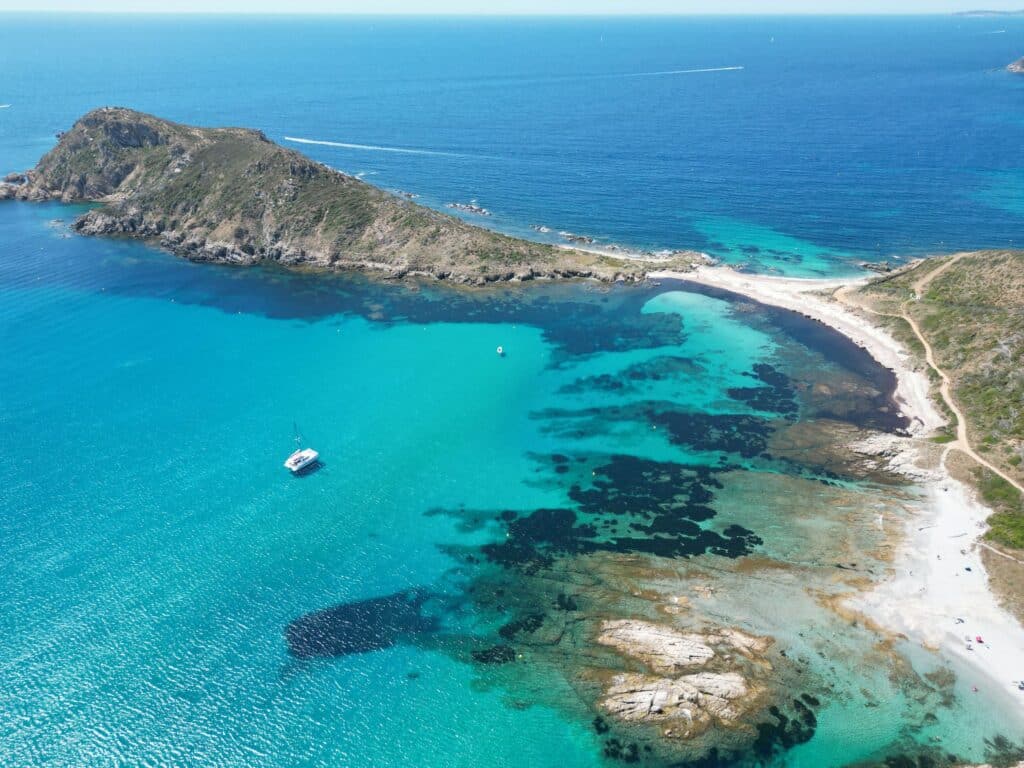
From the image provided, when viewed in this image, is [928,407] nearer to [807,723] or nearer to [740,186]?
[807,723]

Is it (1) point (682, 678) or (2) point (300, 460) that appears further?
(2) point (300, 460)

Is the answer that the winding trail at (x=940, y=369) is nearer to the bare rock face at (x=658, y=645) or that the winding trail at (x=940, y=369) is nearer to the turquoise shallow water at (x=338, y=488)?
the turquoise shallow water at (x=338, y=488)

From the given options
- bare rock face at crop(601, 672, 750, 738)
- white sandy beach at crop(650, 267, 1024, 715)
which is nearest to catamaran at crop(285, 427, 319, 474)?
bare rock face at crop(601, 672, 750, 738)

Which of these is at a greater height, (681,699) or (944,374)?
(944,374)

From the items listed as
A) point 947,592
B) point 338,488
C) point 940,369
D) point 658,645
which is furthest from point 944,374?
point 338,488

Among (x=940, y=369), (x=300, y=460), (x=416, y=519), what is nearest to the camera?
(x=416, y=519)

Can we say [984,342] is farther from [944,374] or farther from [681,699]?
[681,699]

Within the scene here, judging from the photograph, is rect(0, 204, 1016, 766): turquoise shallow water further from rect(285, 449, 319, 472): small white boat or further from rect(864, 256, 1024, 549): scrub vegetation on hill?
rect(864, 256, 1024, 549): scrub vegetation on hill
